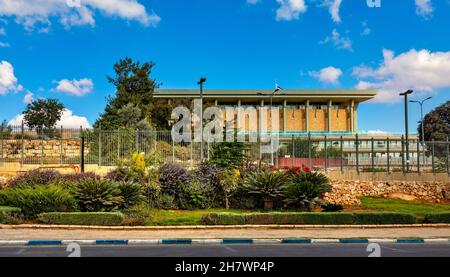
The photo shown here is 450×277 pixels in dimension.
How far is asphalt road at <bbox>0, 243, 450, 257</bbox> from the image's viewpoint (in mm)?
12664

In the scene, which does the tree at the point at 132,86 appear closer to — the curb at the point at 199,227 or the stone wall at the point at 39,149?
the stone wall at the point at 39,149

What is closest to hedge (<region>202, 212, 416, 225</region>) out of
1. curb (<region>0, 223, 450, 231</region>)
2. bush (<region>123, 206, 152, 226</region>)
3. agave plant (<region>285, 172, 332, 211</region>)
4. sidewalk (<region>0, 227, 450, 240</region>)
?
curb (<region>0, 223, 450, 231</region>)

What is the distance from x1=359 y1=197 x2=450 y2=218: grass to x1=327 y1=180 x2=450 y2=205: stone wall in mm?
964

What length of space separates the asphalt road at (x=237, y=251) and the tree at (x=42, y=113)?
158 ft

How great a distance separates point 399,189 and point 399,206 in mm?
5211

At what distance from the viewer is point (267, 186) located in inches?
898

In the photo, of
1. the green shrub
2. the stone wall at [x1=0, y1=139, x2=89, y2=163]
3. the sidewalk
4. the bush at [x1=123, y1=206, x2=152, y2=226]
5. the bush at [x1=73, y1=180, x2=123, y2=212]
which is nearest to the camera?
the sidewalk

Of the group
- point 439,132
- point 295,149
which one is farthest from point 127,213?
point 439,132

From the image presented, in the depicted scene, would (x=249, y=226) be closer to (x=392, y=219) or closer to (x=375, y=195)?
(x=392, y=219)

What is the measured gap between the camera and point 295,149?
31094 mm

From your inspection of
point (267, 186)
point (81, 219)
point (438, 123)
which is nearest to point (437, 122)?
point (438, 123)

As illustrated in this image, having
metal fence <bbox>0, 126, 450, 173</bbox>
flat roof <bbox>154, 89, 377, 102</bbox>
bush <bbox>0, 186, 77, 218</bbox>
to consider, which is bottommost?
bush <bbox>0, 186, 77, 218</bbox>

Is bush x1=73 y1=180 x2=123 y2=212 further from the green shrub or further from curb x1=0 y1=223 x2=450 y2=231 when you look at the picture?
the green shrub

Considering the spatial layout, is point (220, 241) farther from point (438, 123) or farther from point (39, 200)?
point (438, 123)
